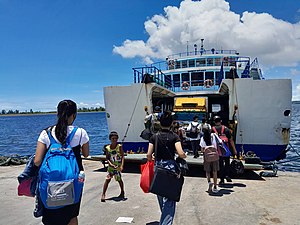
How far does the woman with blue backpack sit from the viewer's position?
253 cm

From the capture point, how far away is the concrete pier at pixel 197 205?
14.5 ft

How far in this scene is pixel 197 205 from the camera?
5.18m

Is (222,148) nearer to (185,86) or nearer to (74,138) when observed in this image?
(74,138)

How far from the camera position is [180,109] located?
41.5ft

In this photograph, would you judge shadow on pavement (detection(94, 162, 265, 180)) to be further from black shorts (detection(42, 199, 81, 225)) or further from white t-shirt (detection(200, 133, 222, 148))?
black shorts (detection(42, 199, 81, 225))

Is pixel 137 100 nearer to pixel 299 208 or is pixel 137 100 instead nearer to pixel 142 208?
pixel 142 208

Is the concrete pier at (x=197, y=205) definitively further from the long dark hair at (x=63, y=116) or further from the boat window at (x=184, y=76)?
the boat window at (x=184, y=76)

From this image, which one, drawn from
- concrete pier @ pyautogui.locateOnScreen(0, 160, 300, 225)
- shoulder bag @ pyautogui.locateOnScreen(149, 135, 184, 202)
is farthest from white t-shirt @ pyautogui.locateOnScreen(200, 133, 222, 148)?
shoulder bag @ pyautogui.locateOnScreen(149, 135, 184, 202)

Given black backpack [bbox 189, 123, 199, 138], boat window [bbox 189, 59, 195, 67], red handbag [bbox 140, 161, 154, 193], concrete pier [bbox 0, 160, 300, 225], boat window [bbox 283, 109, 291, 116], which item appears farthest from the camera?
boat window [bbox 189, 59, 195, 67]

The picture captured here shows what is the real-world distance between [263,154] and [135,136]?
499 centimetres

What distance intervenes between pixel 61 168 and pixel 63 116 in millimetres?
554

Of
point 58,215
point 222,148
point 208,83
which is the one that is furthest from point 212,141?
point 208,83

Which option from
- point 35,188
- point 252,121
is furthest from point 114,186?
point 252,121

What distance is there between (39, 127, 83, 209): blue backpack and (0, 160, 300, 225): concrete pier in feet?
6.39
